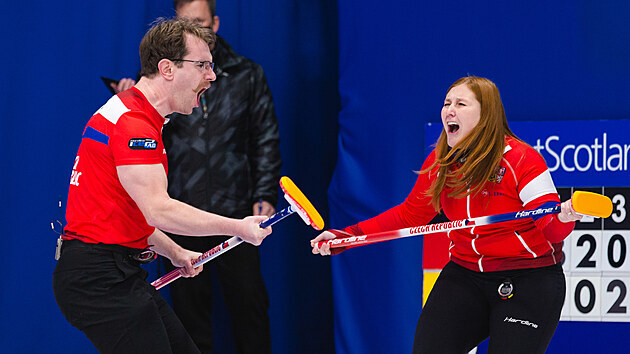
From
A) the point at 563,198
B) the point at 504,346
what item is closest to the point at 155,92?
the point at 504,346

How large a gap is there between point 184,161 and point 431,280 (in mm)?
1533

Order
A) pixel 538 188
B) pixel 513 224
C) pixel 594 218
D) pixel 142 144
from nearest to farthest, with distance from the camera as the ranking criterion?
pixel 142 144
pixel 538 188
pixel 513 224
pixel 594 218

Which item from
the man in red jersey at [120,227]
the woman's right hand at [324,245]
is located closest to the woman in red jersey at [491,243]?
the woman's right hand at [324,245]

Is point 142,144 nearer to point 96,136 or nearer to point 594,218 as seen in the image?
point 96,136

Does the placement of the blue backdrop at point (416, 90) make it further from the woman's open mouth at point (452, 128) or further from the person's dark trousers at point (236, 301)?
the woman's open mouth at point (452, 128)

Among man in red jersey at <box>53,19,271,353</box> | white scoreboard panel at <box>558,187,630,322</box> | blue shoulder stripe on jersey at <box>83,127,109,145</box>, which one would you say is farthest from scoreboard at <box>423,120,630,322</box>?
blue shoulder stripe on jersey at <box>83,127,109,145</box>

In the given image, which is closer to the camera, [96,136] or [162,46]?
[96,136]

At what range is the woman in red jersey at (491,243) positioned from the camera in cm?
251

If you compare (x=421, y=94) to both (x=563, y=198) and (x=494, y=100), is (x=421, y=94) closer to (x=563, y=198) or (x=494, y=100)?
(x=563, y=198)

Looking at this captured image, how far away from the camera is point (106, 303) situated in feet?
7.13

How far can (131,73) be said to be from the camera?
4.13 metres

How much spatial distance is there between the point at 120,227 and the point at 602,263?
2599 mm

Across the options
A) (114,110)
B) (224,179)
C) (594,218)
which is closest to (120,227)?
(114,110)

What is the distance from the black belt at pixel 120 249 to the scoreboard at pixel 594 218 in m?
2.26
